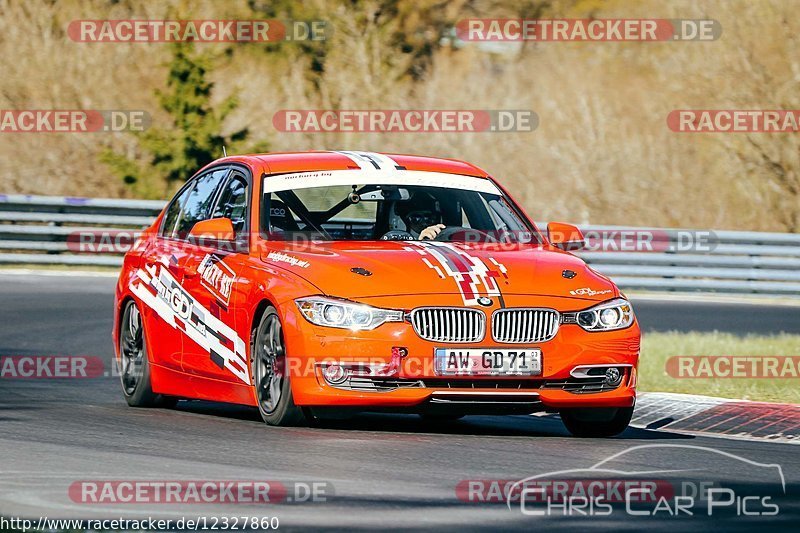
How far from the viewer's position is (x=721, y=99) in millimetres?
32812

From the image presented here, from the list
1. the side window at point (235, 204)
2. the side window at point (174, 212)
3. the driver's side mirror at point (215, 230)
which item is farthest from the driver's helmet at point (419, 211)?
the side window at point (174, 212)

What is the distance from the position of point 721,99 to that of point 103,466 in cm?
2667

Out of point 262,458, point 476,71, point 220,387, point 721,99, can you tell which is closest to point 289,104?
point 476,71

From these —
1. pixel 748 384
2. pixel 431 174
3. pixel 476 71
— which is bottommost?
pixel 748 384

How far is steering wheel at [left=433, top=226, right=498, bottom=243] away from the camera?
10203 millimetres

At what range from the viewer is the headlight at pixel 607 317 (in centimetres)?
920

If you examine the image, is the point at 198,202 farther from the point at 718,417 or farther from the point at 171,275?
the point at 718,417

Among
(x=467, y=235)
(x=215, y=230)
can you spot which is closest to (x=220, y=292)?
(x=215, y=230)

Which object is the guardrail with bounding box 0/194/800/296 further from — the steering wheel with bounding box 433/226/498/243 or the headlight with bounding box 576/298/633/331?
the headlight with bounding box 576/298/633/331

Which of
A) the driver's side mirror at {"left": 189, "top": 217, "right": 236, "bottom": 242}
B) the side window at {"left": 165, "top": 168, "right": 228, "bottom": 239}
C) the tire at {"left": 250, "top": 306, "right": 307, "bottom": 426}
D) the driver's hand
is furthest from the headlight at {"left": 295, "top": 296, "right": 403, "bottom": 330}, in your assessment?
the side window at {"left": 165, "top": 168, "right": 228, "bottom": 239}

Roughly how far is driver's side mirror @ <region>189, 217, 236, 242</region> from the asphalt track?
113 cm

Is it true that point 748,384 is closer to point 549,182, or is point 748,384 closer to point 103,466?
point 103,466

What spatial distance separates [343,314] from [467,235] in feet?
5.30

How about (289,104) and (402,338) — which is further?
(289,104)
